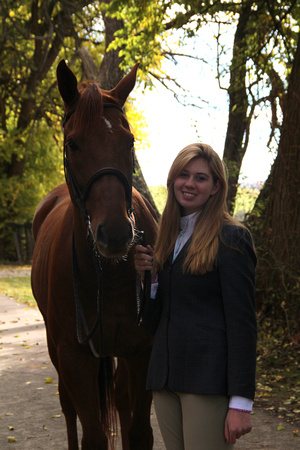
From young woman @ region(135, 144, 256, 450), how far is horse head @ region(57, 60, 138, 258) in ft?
0.65

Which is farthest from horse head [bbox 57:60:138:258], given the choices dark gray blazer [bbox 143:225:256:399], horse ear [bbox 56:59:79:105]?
dark gray blazer [bbox 143:225:256:399]

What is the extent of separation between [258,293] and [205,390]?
4.96m

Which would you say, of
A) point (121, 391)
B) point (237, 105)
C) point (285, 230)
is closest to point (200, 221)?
point (121, 391)

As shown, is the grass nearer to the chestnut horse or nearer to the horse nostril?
the chestnut horse

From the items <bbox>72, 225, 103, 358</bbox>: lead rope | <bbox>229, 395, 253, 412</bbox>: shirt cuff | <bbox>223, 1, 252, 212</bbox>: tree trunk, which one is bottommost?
<bbox>229, 395, 253, 412</bbox>: shirt cuff

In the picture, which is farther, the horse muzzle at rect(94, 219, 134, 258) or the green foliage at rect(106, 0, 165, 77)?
the green foliage at rect(106, 0, 165, 77)

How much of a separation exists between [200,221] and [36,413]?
3.36 metres

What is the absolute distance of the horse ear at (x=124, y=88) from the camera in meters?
3.11

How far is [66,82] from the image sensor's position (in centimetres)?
289

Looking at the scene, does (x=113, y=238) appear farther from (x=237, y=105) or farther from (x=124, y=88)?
(x=237, y=105)

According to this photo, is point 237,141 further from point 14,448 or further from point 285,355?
point 14,448

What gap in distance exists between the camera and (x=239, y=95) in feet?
27.9

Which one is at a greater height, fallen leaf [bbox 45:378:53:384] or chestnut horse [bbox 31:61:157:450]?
chestnut horse [bbox 31:61:157:450]

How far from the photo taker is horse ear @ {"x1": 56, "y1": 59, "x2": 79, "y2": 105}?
2861 millimetres
